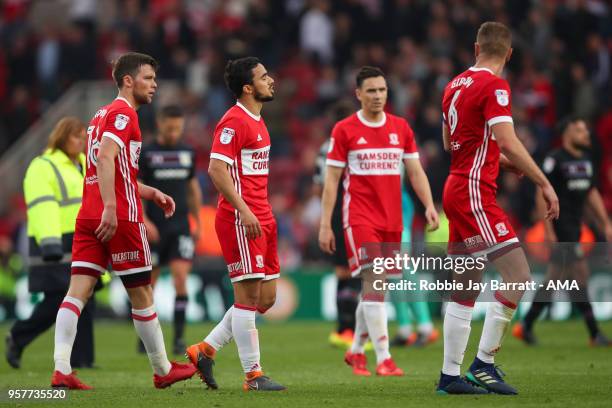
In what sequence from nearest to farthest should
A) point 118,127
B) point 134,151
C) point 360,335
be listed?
point 118,127, point 134,151, point 360,335

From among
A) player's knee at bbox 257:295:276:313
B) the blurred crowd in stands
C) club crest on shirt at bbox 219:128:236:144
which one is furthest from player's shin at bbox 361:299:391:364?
the blurred crowd in stands

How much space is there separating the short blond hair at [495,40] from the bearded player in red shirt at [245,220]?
166cm

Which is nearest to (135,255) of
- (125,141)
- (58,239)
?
(125,141)

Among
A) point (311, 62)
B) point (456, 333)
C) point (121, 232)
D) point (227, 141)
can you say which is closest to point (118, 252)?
point (121, 232)

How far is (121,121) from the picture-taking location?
27.9 ft

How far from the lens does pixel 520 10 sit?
22.2 meters

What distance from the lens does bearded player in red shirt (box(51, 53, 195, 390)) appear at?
8586 millimetres

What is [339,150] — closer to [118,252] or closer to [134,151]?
[134,151]

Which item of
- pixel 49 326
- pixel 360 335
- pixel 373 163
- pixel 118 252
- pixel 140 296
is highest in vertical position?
pixel 373 163

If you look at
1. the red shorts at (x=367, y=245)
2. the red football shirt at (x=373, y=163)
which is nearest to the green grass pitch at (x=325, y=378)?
the red shorts at (x=367, y=245)

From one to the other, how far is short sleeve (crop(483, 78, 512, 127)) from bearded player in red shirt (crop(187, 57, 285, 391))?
5.61 feet

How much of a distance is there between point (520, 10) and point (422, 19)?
186 cm

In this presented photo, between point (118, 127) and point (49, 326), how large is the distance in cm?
363

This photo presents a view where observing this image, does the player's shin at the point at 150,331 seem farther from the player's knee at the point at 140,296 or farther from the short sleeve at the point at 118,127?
the short sleeve at the point at 118,127
